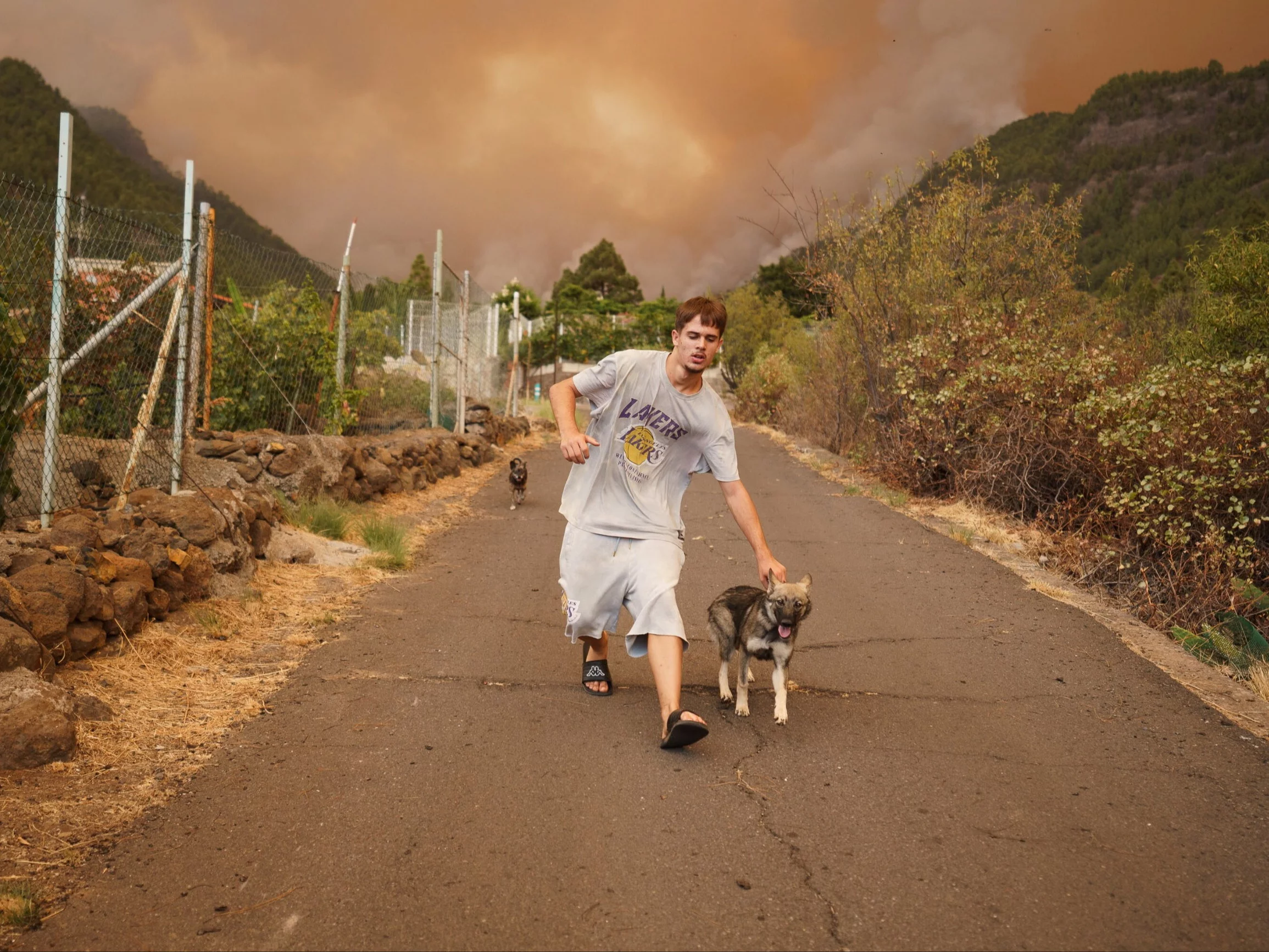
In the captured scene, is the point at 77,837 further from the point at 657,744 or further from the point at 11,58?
the point at 11,58

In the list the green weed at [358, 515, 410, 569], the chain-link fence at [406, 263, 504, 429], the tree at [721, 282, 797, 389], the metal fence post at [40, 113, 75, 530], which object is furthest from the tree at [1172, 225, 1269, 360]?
the tree at [721, 282, 797, 389]

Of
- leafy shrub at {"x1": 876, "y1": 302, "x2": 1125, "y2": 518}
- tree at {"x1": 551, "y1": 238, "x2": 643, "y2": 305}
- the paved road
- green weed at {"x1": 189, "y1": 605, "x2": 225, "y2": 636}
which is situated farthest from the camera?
tree at {"x1": 551, "y1": 238, "x2": 643, "y2": 305}

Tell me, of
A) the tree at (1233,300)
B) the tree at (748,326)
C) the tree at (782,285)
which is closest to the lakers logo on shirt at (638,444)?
the tree at (1233,300)

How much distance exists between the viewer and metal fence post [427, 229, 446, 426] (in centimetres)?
1670

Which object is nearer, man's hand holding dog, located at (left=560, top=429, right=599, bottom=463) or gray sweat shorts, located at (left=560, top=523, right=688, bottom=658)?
man's hand holding dog, located at (left=560, top=429, right=599, bottom=463)

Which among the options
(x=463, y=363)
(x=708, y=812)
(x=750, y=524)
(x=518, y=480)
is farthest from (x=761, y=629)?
(x=463, y=363)

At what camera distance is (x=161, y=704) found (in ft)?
16.6

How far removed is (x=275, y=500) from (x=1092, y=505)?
8531mm

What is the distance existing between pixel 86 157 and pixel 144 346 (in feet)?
213

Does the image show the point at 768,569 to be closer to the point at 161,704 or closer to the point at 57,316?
the point at 161,704

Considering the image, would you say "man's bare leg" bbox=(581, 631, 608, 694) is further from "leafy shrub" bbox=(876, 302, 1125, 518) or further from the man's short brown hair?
"leafy shrub" bbox=(876, 302, 1125, 518)

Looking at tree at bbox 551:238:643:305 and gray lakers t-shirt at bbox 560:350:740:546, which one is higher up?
tree at bbox 551:238:643:305

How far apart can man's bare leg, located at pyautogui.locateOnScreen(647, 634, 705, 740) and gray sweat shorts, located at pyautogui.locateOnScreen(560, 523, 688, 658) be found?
0.04 m

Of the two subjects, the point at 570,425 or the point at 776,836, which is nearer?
the point at 776,836
